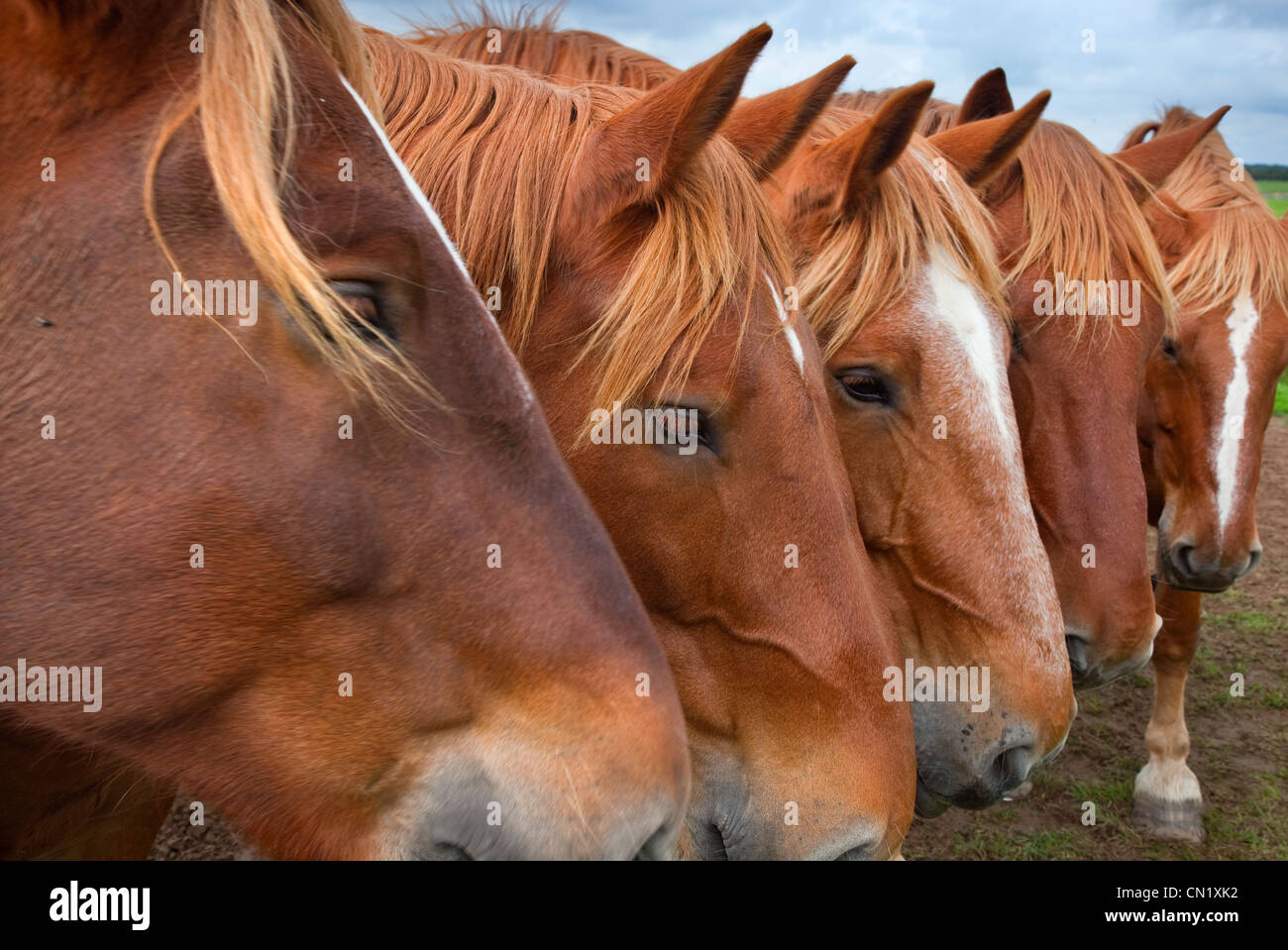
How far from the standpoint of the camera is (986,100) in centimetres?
408

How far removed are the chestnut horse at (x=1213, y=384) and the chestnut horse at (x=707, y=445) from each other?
320 cm

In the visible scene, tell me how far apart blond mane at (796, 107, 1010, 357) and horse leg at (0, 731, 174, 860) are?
199cm

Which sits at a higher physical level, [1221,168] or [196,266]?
[1221,168]

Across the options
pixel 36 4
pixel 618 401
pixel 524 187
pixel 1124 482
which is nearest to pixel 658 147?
pixel 524 187

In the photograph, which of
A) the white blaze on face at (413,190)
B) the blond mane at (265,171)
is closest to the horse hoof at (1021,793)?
the white blaze on face at (413,190)

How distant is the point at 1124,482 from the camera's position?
3270mm

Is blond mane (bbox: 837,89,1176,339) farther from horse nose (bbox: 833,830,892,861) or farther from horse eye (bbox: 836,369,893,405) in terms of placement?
horse nose (bbox: 833,830,892,861)

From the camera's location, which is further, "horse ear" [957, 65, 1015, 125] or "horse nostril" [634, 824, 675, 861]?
"horse ear" [957, 65, 1015, 125]

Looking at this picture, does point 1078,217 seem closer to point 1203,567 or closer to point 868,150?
point 868,150

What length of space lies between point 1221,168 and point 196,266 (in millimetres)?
5934

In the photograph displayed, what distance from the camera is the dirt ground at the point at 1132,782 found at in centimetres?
494

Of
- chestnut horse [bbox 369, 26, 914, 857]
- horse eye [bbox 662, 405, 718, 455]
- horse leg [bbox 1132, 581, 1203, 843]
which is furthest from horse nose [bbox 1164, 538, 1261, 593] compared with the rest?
horse eye [bbox 662, 405, 718, 455]

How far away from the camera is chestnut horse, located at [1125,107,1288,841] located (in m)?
4.49
